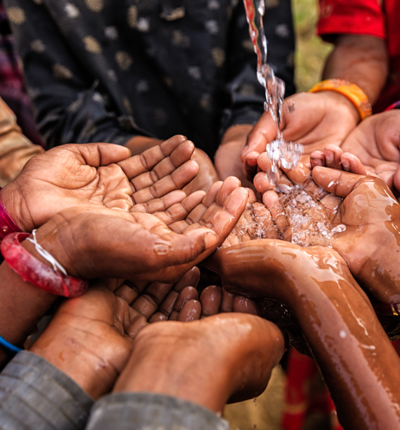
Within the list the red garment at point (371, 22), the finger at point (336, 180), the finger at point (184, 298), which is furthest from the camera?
the red garment at point (371, 22)

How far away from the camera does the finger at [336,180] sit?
62.3 inches

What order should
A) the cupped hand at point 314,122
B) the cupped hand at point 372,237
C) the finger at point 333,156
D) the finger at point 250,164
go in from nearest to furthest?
the cupped hand at point 372,237
the finger at point 333,156
the finger at point 250,164
the cupped hand at point 314,122

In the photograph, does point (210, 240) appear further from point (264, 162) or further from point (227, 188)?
point (264, 162)

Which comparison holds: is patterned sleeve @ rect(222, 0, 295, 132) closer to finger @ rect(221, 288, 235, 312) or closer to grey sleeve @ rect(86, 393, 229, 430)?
finger @ rect(221, 288, 235, 312)

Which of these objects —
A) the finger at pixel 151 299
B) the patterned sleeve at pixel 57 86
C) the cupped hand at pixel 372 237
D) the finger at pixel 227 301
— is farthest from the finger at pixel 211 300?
the patterned sleeve at pixel 57 86

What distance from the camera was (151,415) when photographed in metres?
0.88

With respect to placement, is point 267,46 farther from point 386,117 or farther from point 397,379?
point 397,379

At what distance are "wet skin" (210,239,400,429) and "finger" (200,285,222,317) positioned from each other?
55 mm

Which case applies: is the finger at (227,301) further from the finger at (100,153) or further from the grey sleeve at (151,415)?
the finger at (100,153)

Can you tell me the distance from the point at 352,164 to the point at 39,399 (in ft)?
4.84

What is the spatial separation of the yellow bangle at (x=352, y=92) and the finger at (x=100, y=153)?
129 cm

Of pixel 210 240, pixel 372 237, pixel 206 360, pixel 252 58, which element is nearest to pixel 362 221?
pixel 372 237

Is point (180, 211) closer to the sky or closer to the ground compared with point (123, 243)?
closer to the ground

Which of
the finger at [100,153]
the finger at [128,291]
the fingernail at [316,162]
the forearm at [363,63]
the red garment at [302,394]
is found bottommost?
the red garment at [302,394]
